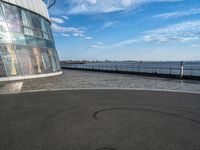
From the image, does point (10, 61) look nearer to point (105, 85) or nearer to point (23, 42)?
point (23, 42)

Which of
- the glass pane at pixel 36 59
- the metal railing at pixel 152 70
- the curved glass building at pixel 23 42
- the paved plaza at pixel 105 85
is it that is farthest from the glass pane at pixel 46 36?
the metal railing at pixel 152 70

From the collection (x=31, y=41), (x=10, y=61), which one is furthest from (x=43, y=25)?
(x=10, y=61)

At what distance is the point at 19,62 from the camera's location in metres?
19.6

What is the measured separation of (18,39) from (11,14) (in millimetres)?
2628

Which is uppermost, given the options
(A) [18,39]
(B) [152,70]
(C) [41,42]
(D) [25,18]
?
(D) [25,18]

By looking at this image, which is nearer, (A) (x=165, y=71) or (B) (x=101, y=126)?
(B) (x=101, y=126)

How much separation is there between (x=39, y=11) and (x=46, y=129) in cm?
2330

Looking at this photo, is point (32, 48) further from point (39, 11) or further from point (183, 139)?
point (183, 139)

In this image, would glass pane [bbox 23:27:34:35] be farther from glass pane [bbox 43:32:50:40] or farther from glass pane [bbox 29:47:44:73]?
glass pane [bbox 43:32:50:40]

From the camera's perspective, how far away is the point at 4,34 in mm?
18734

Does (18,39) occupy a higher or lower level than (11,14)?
lower

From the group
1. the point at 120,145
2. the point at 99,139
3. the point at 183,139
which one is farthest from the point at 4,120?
the point at 183,139

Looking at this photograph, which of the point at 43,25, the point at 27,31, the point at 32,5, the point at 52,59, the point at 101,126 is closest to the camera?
the point at 101,126

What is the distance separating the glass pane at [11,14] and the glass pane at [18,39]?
137 cm
